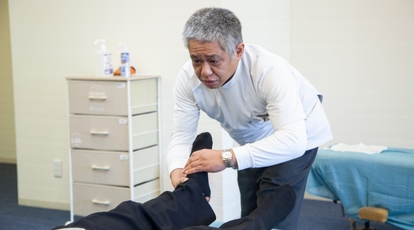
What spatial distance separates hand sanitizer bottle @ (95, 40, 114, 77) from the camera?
335 cm

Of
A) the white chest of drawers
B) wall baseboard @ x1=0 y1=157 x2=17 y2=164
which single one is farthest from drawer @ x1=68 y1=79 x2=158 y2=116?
wall baseboard @ x1=0 y1=157 x2=17 y2=164

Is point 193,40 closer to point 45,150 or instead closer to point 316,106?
point 316,106

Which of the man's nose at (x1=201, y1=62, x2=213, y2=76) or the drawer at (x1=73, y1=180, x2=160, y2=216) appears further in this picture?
the drawer at (x1=73, y1=180, x2=160, y2=216)

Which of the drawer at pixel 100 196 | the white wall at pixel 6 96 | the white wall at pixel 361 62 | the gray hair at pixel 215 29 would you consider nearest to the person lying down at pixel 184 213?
the gray hair at pixel 215 29

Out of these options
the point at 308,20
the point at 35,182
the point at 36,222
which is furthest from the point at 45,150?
the point at 308,20

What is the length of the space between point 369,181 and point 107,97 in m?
1.55

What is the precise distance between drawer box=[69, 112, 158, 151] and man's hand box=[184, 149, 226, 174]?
1.42 meters

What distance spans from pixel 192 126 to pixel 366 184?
51.8 inches

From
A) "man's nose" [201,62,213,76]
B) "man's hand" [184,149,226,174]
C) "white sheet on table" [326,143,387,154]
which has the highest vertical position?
"man's nose" [201,62,213,76]

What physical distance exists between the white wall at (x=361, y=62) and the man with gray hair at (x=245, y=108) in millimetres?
1662

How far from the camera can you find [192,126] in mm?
2045

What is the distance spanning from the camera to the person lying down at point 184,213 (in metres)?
1.59

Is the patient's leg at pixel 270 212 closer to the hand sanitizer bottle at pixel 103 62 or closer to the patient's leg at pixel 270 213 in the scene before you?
the patient's leg at pixel 270 213

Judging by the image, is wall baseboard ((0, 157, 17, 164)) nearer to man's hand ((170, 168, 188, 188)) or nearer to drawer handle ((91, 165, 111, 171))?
drawer handle ((91, 165, 111, 171))
